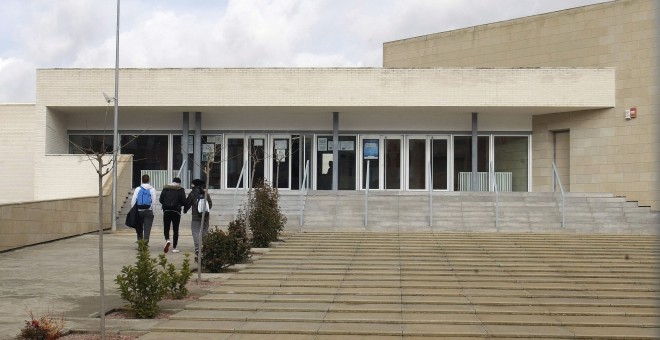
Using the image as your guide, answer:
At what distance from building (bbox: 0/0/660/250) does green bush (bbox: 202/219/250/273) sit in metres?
11.9

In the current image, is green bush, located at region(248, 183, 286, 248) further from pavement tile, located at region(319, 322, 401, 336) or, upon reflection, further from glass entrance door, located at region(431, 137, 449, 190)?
glass entrance door, located at region(431, 137, 449, 190)

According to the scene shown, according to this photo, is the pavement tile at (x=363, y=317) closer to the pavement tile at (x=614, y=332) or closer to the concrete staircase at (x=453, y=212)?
the pavement tile at (x=614, y=332)

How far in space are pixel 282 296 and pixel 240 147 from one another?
1875 cm

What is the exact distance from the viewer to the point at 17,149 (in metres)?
28.5

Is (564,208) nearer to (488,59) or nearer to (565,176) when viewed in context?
(565,176)

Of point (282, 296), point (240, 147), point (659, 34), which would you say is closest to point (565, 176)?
point (240, 147)

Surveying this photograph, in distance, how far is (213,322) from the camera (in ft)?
29.3

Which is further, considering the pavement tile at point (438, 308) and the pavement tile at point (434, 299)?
the pavement tile at point (434, 299)

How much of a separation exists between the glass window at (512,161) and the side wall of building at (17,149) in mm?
17754

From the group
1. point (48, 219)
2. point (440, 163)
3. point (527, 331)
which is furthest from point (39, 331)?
point (440, 163)

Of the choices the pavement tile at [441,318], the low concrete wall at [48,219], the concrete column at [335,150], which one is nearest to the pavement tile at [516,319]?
the pavement tile at [441,318]

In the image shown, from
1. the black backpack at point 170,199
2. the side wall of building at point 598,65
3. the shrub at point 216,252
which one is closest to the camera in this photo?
the shrub at point 216,252

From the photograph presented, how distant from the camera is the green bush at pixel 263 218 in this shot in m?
16.2

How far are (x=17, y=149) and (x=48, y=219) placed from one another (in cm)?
1171
